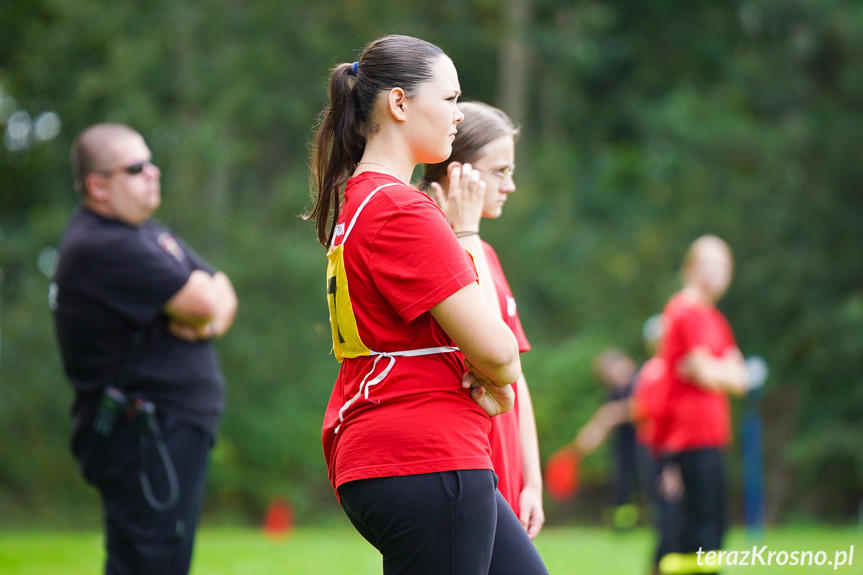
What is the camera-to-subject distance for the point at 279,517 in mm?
15398

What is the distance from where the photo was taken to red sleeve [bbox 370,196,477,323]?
7.10 feet

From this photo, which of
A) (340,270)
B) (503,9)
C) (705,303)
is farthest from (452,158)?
(503,9)

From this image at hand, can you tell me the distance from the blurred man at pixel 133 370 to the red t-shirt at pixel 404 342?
1.59m

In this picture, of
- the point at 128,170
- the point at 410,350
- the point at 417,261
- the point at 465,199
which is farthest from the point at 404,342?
the point at 128,170

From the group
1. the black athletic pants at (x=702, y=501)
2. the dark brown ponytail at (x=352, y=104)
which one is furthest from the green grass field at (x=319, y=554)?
the dark brown ponytail at (x=352, y=104)

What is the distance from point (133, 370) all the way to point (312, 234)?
12893 mm

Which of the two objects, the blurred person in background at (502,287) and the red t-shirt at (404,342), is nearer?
the red t-shirt at (404,342)

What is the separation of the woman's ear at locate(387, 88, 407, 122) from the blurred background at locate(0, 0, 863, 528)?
1283 centimetres

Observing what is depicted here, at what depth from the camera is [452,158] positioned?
306 centimetres

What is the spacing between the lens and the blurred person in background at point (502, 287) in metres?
2.84

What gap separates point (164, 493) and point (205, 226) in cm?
1216

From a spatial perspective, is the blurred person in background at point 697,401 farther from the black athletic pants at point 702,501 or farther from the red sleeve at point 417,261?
the red sleeve at point 417,261

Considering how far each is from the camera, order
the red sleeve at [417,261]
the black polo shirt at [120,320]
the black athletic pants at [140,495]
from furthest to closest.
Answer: the black polo shirt at [120,320] → the black athletic pants at [140,495] → the red sleeve at [417,261]

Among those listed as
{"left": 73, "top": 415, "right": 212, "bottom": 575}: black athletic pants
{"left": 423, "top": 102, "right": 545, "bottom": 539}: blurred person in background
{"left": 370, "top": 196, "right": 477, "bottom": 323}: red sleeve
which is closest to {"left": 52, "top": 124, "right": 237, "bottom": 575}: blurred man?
{"left": 73, "top": 415, "right": 212, "bottom": 575}: black athletic pants
